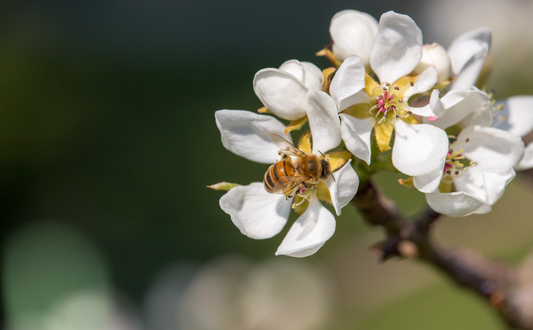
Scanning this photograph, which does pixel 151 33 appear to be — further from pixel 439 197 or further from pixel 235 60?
pixel 439 197

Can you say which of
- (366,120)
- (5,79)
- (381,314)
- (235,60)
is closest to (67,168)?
(5,79)

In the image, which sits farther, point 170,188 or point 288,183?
point 170,188

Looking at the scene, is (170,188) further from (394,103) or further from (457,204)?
(457,204)

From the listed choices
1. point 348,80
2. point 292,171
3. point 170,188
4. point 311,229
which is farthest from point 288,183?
point 170,188

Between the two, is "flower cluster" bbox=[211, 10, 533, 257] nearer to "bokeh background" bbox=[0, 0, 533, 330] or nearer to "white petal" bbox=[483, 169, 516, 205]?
"white petal" bbox=[483, 169, 516, 205]

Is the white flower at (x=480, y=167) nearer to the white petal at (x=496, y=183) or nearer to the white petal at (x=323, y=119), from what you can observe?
the white petal at (x=496, y=183)

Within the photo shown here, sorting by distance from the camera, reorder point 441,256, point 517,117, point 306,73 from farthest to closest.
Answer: point 441,256, point 517,117, point 306,73

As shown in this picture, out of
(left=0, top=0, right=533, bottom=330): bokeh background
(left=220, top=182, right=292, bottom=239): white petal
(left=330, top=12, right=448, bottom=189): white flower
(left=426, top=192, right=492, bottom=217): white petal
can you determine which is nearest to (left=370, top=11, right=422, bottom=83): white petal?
(left=330, top=12, right=448, bottom=189): white flower
